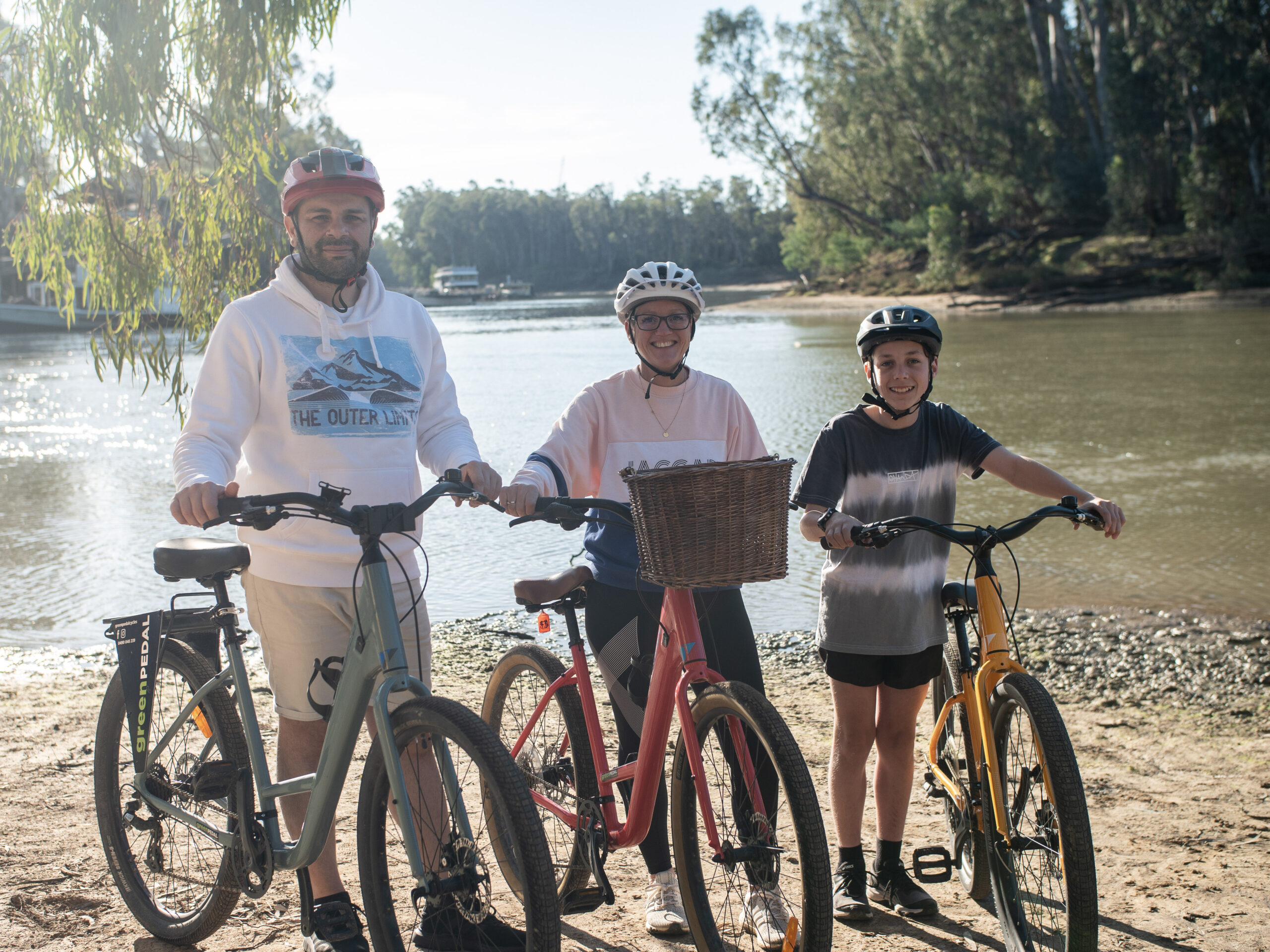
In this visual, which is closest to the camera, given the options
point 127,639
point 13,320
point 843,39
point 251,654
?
point 127,639

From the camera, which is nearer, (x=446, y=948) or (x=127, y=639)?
(x=446, y=948)

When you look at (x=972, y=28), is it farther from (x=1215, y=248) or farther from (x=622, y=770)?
(x=622, y=770)

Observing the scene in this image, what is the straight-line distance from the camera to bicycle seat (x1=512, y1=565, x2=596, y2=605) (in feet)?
10.7

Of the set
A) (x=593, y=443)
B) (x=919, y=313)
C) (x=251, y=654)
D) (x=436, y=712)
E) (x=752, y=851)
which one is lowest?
(x=251, y=654)

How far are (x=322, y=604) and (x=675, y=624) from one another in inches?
35.6

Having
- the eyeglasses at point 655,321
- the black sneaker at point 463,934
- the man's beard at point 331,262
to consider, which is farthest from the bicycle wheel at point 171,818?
the eyeglasses at point 655,321

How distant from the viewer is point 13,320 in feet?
175

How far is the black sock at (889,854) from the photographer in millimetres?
3438

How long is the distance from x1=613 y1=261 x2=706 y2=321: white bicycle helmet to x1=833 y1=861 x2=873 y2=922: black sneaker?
170 centimetres

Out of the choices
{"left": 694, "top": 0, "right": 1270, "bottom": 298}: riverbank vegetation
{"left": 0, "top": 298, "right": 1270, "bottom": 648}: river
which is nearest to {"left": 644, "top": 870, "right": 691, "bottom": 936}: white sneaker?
{"left": 0, "top": 298, "right": 1270, "bottom": 648}: river

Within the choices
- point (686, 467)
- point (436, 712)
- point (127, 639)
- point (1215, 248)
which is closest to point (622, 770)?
point (436, 712)

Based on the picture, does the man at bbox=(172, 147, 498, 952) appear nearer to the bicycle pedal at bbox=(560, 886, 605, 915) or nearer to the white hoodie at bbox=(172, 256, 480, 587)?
the white hoodie at bbox=(172, 256, 480, 587)

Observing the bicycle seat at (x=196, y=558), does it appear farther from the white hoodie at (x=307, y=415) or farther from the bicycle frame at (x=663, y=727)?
the bicycle frame at (x=663, y=727)

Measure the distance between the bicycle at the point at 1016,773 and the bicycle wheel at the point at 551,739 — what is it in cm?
103
